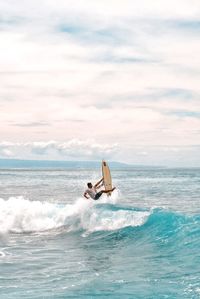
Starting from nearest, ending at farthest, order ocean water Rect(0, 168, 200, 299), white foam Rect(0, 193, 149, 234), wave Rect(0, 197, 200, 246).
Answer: ocean water Rect(0, 168, 200, 299)
wave Rect(0, 197, 200, 246)
white foam Rect(0, 193, 149, 234)

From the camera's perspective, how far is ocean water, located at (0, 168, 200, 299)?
13742 millimetres

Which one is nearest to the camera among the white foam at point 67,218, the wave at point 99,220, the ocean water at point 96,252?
the ocean water at point 96,252

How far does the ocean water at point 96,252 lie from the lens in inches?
541

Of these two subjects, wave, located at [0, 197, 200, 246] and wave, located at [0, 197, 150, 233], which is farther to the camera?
wave, located at [0, 197, 150, 233]

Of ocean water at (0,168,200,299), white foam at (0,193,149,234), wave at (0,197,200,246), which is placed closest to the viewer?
ocean water at (0,168,200,299)

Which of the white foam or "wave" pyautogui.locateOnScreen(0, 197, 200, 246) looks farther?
Result: the white foam

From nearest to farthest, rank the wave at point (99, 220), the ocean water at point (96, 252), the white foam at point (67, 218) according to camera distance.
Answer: the ocean water at point (96, 252), the wave at point (99, 220), the white foam at point (67, 218)

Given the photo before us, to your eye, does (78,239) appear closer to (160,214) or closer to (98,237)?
(98,237)

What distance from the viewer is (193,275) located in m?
14.8

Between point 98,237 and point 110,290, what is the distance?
1016 cm

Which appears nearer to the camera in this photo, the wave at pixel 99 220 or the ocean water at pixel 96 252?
the ocean water at pixel 96 252

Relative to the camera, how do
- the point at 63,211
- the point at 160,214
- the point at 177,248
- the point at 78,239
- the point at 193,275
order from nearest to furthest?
the point at 193,275
the point at 177,248
the point at 78,239
the point at 160,214
the point at 63,211

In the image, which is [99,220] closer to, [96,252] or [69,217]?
[69,217]

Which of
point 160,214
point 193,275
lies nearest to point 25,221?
point 160,214
